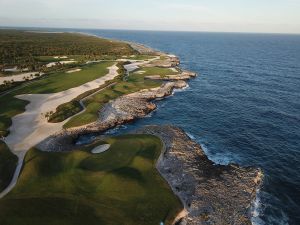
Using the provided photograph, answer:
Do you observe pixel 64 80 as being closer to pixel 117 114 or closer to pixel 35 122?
pixel 35 122

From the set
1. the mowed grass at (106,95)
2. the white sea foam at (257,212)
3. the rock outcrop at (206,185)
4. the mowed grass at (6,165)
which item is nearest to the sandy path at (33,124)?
the mowed grass at (6,165)

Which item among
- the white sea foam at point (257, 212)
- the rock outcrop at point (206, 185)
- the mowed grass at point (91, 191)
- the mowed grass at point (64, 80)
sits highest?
the mowed grass at point (91, 191)

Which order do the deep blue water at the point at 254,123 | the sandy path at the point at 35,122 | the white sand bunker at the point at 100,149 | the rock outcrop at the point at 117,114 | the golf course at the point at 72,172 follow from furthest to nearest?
the rock outcrop at the point at 117,114 → the sandy path at the point at 35,122 → the white sand bunker at the point at 100,149 → the deep blue water at the point at 254,123 → the golf course at the point at 72,172

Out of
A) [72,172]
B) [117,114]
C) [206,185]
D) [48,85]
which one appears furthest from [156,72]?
[206,185]

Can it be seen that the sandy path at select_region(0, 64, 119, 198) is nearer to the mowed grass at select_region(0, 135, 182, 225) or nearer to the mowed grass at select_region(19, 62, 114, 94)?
the mowed grass at select_region(0, 135, 182, 225)

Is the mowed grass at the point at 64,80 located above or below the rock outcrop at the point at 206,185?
below

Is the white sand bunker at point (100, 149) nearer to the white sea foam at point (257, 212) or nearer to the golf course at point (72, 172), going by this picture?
the golf course at point (72, 172)

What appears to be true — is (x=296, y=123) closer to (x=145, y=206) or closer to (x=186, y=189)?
(x=186, y=189)
